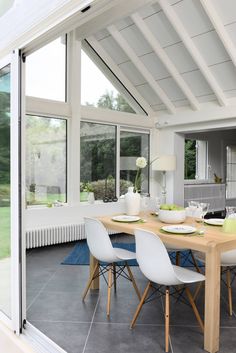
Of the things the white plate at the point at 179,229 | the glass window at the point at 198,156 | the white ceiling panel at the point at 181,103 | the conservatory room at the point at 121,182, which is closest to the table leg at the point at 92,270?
the conservatory room at the point at 121,182

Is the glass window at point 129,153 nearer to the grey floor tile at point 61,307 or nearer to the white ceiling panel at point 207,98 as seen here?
the white ceiling panel at point 207,98

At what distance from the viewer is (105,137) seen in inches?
256

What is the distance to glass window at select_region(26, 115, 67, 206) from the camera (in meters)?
5.39

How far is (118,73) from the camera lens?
6641 mm

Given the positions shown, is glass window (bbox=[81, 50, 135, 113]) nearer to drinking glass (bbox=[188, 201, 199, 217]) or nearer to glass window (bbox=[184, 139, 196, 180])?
glass window (bbox=[184, 139, 196, 180])

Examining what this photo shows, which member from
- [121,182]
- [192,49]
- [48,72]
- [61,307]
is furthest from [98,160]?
[61,307]

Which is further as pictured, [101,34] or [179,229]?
[101,34]

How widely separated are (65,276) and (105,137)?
327cm

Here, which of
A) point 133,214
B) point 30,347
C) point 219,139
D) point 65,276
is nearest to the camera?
point 30,347

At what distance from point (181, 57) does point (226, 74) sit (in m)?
0.83

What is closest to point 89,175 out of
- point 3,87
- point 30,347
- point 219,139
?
point 3,87

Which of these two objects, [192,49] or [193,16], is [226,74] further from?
[193,16]

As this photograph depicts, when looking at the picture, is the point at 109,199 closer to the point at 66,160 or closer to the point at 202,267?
the point at 66,160

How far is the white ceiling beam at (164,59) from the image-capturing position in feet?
17.4
